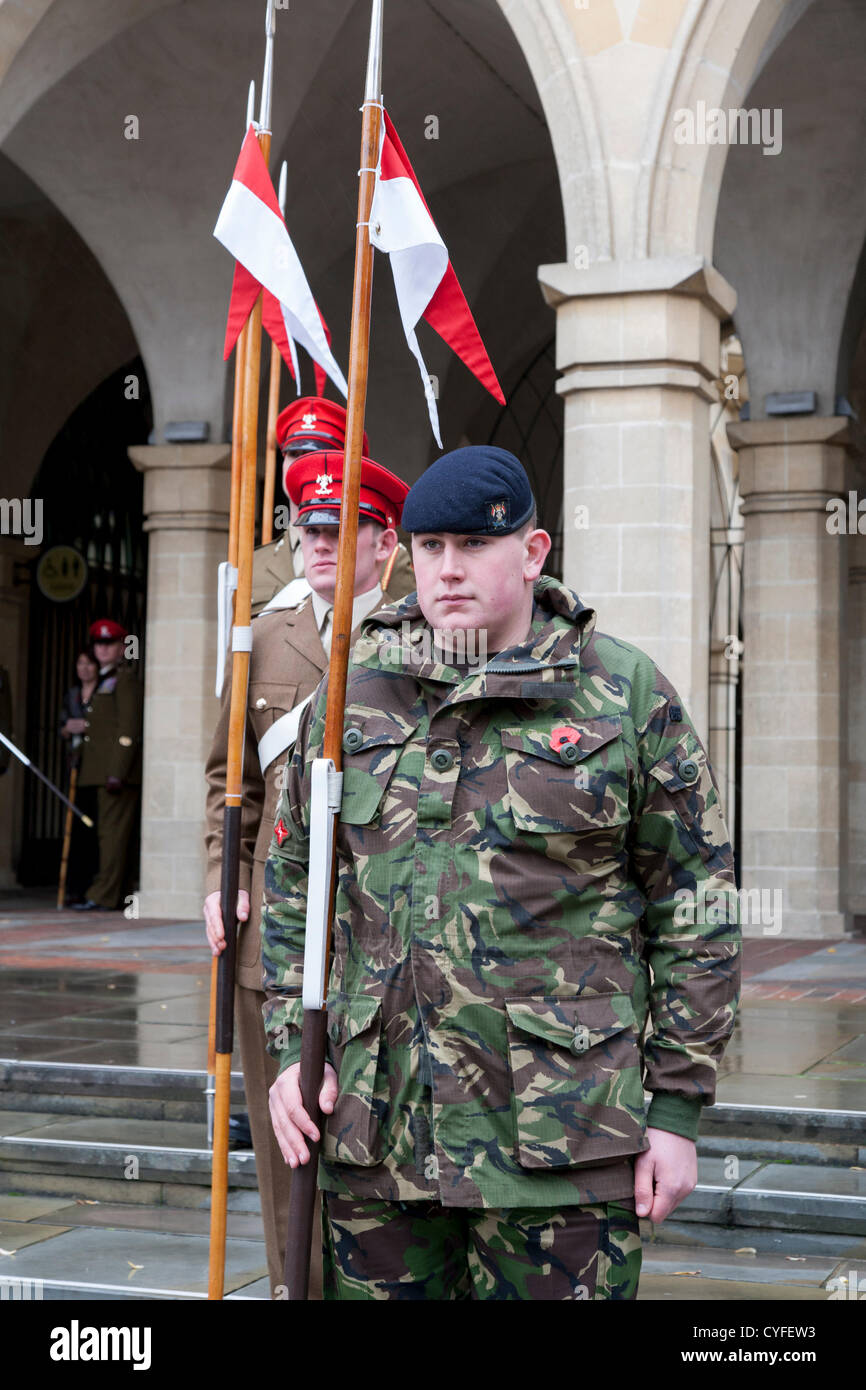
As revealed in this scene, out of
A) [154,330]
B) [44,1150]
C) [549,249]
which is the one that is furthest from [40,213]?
[44,1150]

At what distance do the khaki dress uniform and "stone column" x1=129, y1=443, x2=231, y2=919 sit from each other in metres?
0.58

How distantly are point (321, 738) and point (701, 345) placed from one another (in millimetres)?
5279

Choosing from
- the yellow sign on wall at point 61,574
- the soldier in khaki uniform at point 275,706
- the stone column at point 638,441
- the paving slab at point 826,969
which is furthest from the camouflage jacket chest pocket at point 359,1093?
the yellow sign on wall at point 61,574

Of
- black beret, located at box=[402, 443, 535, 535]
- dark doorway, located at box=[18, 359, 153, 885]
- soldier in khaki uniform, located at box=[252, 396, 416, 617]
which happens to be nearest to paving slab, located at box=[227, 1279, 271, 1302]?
soldier in khaki uniform, located at box=[252, 396, 416, 617]

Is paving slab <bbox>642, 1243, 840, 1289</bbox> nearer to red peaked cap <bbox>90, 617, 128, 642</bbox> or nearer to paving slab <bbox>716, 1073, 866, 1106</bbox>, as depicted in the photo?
paving slab <bbox>716, 1073, 866, 1106</bbox>

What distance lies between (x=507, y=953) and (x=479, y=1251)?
1.23 ft

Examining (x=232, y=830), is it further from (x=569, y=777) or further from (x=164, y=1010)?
(x=164, y=1010)

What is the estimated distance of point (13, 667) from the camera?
14820 mm

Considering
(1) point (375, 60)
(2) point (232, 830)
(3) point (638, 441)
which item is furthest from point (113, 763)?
(1) point (375, 60)

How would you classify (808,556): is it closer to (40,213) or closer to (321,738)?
(40,213)

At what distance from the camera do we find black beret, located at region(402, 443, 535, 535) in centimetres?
215

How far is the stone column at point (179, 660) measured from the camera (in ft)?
36.6

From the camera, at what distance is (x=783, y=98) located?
34.8 ft

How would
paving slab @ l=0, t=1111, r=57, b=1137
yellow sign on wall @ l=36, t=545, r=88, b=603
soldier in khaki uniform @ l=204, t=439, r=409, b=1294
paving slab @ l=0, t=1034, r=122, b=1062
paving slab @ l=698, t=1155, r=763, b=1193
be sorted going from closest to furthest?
soldier in khaki uniform @ l=204, t=439, r=409, b=1294, paving slab @ l=698, t=1155, r=763, b=1193, paving slab @ l=0, t=1111, r=57, b=1137, paving slab @ l=0, t=1034, r=122, b=1062, yellow sign on wall @ l=36, t=545, r=88, b=603
